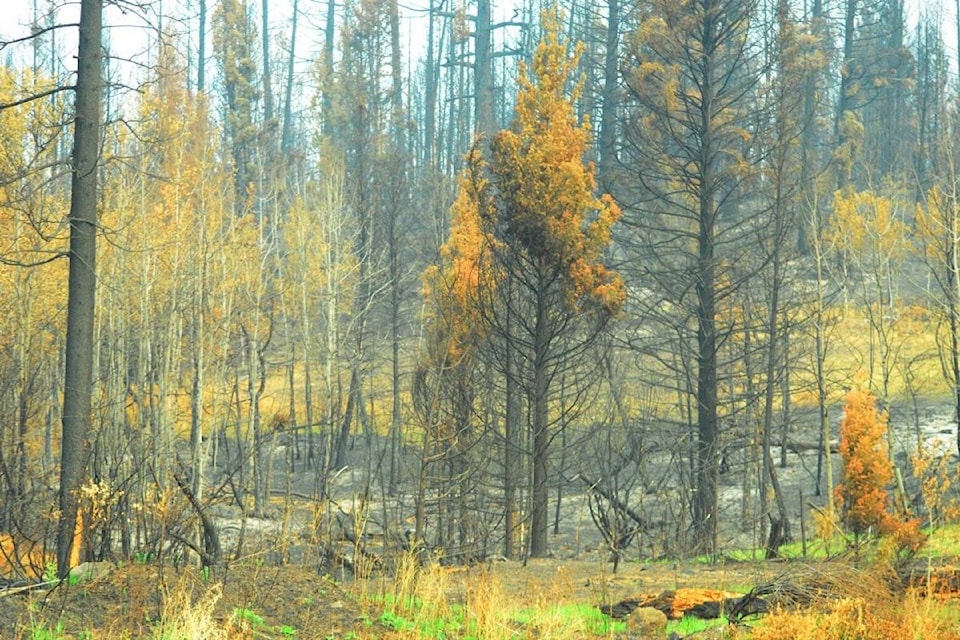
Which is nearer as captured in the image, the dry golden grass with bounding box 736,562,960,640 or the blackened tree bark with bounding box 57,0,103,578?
the dry golden grass with bounding box 736,562,960,640

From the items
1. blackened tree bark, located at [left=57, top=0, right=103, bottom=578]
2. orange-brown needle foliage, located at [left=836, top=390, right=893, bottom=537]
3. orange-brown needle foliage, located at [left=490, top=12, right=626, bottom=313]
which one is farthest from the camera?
orange-brown needle foliage, located at [left=836, top=390, right=893, bottom=537]

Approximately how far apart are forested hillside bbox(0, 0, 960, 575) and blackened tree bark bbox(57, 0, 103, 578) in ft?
0.12

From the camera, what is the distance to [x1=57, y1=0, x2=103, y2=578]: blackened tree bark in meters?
11.9

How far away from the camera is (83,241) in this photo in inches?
480

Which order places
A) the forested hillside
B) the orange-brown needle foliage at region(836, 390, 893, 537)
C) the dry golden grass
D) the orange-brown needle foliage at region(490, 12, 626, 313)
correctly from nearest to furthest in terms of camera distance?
the dry golden grass < the forested hillside < the orange-brown needle foliage at region(490, 12, 626, 313) < the orange-brown needle foliage at region(836, 390, 893, 537)

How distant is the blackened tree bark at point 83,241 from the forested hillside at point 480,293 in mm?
35

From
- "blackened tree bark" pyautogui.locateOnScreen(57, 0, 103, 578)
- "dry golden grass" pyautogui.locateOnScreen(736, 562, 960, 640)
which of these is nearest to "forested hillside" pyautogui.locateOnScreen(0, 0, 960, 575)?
"blackened tree bark" pyautogui.locateOnScreen(57, 0, 103, 578)

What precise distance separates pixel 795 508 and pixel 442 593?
2048 centimetres

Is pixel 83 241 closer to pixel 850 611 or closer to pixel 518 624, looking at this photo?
pixel 518 624

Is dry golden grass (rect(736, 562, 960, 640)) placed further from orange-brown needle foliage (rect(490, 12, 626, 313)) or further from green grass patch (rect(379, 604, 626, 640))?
orange-brown needle foliage (rect(490, 12, 626, 313))

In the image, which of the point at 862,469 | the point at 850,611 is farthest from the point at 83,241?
the point at 862,469

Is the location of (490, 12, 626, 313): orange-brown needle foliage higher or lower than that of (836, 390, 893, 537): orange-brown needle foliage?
higher

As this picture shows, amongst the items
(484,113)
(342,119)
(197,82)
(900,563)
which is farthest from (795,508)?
(197,82)

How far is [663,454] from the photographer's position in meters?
34.2
